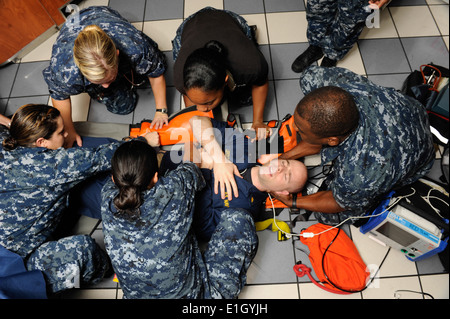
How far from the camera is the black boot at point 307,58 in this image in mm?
2895

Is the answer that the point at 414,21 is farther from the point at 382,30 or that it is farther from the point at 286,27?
the point at 286,27

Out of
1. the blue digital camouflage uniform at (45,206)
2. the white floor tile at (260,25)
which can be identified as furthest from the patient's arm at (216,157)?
the white floor tile at (260,25)

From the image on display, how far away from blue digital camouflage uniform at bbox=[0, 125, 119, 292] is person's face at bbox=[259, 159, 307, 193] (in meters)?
1.10

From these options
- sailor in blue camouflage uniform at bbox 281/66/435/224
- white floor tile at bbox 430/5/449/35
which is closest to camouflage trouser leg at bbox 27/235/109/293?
sailor in blue camouflage uniform at bbox 281/66/435/224

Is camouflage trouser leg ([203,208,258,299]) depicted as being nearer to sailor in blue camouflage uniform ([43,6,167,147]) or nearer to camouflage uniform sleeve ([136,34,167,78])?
sailor in blue camouflage uniform ([43,6,167,147])

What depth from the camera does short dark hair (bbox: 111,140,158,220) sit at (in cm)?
156

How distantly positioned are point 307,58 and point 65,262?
2.66 metres

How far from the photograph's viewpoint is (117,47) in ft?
7.00

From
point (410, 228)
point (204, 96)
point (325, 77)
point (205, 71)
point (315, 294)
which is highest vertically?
point (205, 71)

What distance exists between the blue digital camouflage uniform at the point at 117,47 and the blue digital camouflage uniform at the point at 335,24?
1420 millimetres

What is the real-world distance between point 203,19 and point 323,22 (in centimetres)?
116

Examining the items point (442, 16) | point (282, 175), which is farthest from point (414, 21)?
point (282, 175)

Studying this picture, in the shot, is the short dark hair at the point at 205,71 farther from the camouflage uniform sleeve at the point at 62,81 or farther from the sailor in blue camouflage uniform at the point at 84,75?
the camouflage uniform sleeve at the point at 62,81

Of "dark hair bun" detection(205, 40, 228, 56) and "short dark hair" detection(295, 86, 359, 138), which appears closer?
"short dark hair" detection(295, 86, 359, 138)
